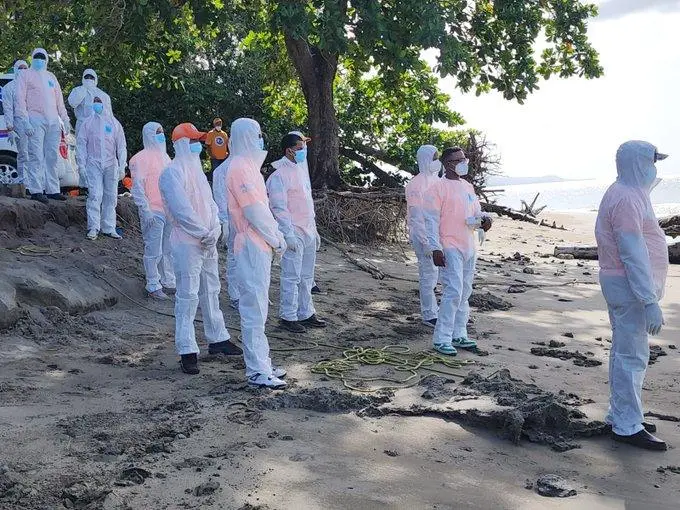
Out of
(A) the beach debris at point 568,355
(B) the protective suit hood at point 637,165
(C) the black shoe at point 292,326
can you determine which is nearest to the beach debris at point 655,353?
(A) the beach debris at point 568,355

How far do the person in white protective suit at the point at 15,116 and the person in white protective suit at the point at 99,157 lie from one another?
2.40 ft

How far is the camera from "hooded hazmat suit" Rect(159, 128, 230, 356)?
6328 mm

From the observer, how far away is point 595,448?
4984 millimetres

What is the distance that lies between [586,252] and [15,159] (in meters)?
9.72

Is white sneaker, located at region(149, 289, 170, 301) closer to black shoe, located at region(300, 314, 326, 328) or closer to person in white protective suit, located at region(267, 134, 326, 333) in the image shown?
person in white protective suit, located at region(267, 134, 326, 333)

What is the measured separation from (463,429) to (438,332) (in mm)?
2241

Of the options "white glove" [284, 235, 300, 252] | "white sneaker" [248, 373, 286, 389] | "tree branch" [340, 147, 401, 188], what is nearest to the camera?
"white sneaker" [248, 373, 286, 389]

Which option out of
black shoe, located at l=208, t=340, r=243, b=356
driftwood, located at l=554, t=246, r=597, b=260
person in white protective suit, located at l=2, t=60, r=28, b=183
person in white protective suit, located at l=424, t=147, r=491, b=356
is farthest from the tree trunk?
black shoe, located at l=208, t=340, r=243, b=356

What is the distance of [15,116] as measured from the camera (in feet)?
32.6

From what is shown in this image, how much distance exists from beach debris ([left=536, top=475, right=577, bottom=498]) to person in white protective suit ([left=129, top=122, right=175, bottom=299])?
18.7 feet

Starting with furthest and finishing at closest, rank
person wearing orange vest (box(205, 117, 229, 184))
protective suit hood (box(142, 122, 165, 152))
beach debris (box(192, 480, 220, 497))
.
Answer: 1. person wearing orange vest (box(205, 117, 229, 184))
2. protective suit hood (box(142, 122, 165, 152))
3. beach debris (box(192, 480, 220, 497))

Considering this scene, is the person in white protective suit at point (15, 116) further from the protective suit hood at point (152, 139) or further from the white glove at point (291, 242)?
the white glove at point (291, 242)

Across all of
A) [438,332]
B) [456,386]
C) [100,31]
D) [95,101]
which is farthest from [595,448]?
[100,31]

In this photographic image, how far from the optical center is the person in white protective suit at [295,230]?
8.13m
